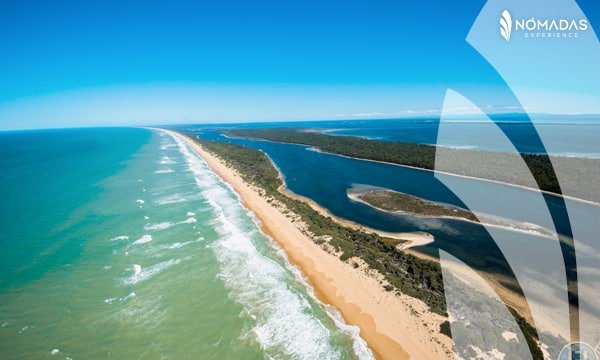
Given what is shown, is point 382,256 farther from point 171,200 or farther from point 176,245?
point 171,200

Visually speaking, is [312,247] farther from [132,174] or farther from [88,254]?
[132,174]

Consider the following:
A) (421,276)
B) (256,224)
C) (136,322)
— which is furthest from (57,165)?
(421,276)

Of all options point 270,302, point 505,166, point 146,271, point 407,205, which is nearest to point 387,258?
point 270,302

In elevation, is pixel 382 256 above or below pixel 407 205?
below
